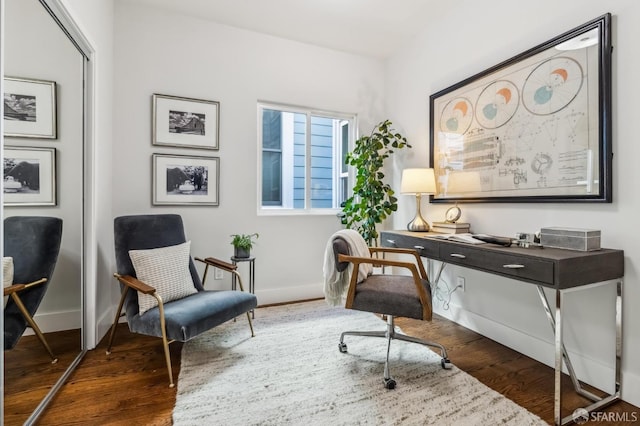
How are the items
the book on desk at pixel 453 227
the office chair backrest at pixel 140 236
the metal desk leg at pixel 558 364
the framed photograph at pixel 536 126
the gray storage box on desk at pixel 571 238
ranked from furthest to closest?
the book on desk at pixel 453 227 → the office chair backrest at pixel 140 236 → the framed photograph at pixel 536 126 → the gray storage box on desk at pixel 571 238 → the metal desk leg at pixel 558 364

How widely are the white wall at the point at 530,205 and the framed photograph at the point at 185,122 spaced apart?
1.97 metres

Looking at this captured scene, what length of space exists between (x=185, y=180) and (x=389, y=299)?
2.07m

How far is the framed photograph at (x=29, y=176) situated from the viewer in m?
1.28

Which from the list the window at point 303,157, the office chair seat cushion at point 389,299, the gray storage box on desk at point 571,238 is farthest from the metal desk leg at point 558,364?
the window at point 303,157

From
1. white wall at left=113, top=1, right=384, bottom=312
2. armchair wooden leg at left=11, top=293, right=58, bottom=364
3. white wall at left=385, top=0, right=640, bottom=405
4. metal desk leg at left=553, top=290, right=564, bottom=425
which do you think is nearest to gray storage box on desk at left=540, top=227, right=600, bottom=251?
white wall at left=385, top=0, right=640, bottom=405

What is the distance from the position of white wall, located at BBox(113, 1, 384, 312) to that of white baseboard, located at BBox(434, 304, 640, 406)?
1.47m

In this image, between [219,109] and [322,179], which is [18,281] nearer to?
[219,109]

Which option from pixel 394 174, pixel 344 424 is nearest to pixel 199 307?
pixel 344 424

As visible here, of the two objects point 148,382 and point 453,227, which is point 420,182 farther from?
point 148,382

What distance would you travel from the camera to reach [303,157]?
3.38 meters

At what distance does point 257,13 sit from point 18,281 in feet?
8.63

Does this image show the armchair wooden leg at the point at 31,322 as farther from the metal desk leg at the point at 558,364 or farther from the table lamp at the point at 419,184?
the table lamp at the point at 419,184

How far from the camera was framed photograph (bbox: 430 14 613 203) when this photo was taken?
170 centimetres

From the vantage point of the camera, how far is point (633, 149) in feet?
5.15
